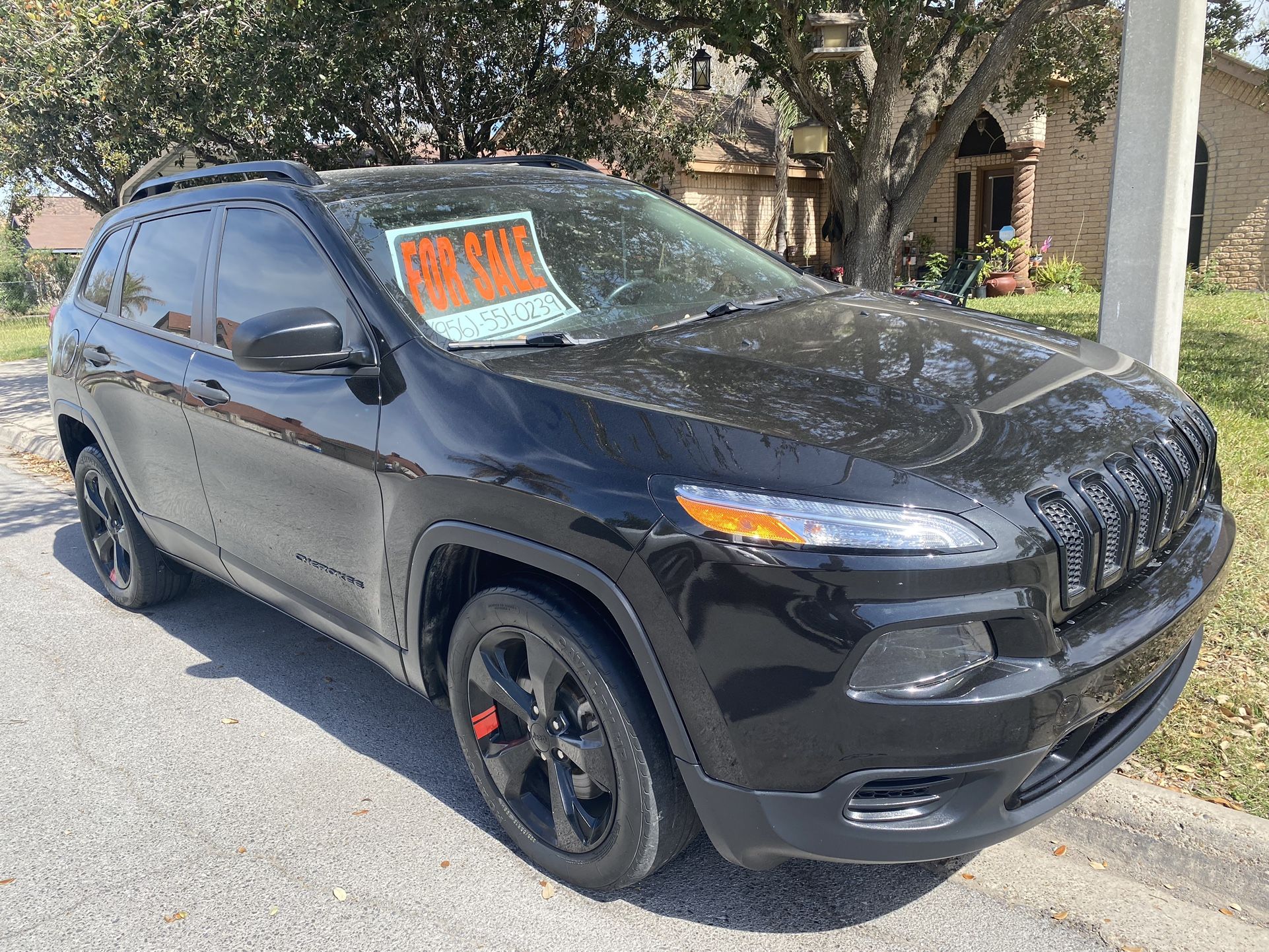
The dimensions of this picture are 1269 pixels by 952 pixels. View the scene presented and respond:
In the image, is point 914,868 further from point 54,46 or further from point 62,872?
point 54,46

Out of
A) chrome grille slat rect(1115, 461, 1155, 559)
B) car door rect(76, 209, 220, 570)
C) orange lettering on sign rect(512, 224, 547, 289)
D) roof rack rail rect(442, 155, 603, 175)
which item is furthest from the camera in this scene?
roof rack rail rect(442, 155, 603, 175)

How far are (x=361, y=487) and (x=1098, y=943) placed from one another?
7.32 feet

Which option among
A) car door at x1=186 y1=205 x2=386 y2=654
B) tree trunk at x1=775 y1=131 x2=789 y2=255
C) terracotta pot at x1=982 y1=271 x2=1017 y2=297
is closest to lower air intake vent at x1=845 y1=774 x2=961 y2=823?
car door at x1=186 y1=205 x2=386 y2=654

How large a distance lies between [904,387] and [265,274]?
213cm

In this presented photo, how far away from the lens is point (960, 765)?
2.04m

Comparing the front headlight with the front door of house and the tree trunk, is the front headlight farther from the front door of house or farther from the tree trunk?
the front door of house

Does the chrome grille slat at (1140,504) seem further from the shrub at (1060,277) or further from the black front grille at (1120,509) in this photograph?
the shrub at (1060,277)

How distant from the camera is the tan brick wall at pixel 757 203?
18422 mm

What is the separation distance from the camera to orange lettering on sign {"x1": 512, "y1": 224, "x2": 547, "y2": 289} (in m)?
3.18

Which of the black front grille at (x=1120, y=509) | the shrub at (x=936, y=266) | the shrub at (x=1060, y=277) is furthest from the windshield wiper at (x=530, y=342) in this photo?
Result: the shrub at (x=936, y=266)

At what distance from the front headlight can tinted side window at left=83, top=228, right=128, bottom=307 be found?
11.3 feet

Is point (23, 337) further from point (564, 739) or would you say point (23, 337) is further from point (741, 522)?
point (741, 522)

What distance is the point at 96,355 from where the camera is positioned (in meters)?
4.28

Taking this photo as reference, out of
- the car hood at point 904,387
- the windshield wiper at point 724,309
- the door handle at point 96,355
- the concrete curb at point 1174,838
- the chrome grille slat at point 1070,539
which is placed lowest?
the concrete curb at point 1174,838
